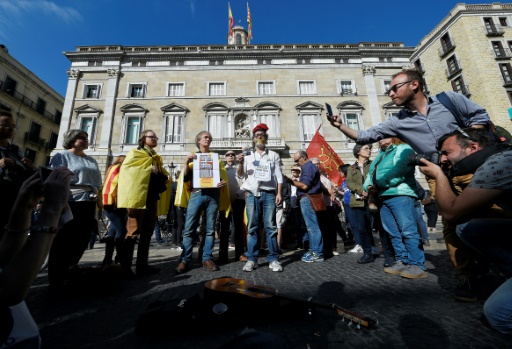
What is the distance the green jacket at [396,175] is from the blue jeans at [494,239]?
1432 mm

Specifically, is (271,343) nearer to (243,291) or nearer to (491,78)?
(243,291)

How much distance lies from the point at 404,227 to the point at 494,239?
1.44m

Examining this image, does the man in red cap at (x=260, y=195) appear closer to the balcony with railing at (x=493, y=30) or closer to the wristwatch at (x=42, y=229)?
the wristwatch at (x=42, y=229)

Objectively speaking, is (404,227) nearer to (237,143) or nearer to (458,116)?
(458,116)

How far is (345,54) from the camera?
70.1 feet

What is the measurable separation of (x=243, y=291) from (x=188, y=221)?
6.78 feet

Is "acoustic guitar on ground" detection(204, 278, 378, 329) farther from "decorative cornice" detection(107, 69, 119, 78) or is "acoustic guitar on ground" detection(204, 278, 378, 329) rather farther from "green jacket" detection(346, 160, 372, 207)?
"decorative cornice" detection(107, 69, 119, 78)

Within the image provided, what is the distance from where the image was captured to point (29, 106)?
2483 centimetres

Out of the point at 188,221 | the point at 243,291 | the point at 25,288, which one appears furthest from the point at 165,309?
the point at 188,221

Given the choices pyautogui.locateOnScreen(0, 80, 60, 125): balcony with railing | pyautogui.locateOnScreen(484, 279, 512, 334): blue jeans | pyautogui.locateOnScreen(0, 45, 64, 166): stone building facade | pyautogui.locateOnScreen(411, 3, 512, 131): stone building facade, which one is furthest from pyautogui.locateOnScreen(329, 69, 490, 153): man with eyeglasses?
pyautogui.locateOnScreen(0, 80, 60, 125): balcony with railing

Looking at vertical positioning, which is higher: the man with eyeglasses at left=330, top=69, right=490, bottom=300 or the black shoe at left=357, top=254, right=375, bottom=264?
the man with eyeglasses at left=330, top=69, right=490, bottom=300

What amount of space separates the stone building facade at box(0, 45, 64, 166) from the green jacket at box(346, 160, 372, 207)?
29.6 m

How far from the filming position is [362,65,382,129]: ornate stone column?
19.8 metres

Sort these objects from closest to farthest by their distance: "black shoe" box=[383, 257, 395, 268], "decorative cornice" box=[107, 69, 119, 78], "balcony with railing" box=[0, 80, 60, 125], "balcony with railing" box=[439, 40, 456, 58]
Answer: "black shoe" box=[383, 257, 395, 268] → "decorative cornice" box=[107, 69, 119, 78] → "balcony with railing" box=[0, 80, 60, 125] → "balcony with railing" box=[439, 40, 456, 58]
